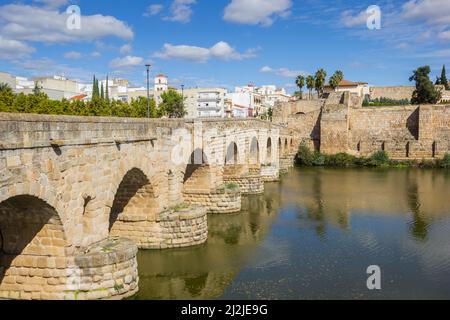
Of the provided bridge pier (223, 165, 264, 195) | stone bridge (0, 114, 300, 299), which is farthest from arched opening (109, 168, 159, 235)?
bridge pier (223, 165, 264, 195)

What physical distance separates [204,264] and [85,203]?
15.8ft

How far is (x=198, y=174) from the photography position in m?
20.3

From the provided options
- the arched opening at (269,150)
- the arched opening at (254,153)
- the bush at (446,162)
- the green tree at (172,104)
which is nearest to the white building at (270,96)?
the green tree at (172,104)

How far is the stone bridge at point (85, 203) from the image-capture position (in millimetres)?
8820

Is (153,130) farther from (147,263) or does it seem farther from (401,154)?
(401,154)

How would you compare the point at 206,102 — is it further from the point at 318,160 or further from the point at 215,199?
the point at 215,199

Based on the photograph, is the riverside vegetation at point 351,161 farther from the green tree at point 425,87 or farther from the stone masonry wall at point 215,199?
the stone masonry wall at point 215,199

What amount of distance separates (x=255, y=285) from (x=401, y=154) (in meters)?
37.7

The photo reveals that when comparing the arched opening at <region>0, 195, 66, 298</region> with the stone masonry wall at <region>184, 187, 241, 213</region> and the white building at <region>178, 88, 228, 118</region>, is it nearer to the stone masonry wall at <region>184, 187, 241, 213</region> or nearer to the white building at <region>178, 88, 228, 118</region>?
the stone masonry wall at <region>184, 187, 241, 213</region>

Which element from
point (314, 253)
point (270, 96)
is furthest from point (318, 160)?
point (270, 96)

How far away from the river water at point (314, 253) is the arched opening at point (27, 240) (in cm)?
280

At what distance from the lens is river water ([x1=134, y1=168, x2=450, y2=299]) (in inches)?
479

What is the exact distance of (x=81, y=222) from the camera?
34.8 feet
